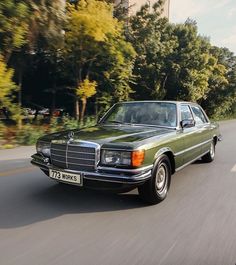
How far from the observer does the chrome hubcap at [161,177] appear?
208 inches

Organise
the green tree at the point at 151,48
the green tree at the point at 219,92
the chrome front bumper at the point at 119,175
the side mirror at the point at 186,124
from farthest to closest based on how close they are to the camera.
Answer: the green tree at the point at 219,92, the green tree at the point at 151,48, the side mirror at the point at 186,124, the chrome front bumper at the point at 119,175

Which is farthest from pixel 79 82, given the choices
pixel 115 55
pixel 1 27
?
pixel 1 27

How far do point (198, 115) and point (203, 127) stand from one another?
295 mm

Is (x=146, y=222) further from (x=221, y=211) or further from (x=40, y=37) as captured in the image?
(x=40, y=37)

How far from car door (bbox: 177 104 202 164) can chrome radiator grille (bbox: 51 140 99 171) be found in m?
1.88

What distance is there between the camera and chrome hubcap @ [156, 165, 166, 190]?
17.3 ft

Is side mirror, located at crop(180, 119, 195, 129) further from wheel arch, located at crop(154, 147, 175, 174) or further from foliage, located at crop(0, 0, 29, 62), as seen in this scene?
foliage, located at crop(0, 0, 29, 62)

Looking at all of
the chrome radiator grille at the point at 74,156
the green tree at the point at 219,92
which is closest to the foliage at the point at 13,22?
the chrome radiator grille at the point at 74,156

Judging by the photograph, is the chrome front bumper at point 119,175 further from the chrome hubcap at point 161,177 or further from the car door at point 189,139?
the car door at point 189,139

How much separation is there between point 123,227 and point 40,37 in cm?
984

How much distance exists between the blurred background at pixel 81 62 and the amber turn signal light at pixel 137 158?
6.81m

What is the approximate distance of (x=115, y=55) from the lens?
15922 millimetres

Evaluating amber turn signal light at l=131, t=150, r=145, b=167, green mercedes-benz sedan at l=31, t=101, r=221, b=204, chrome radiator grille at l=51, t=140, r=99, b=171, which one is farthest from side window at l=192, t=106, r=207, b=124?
chrome radiator grille at l=51, t=140, r=99, b=171

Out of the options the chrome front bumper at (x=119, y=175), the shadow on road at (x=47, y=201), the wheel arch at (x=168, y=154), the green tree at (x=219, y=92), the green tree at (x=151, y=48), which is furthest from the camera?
the green tree at (x=219, y=92)
